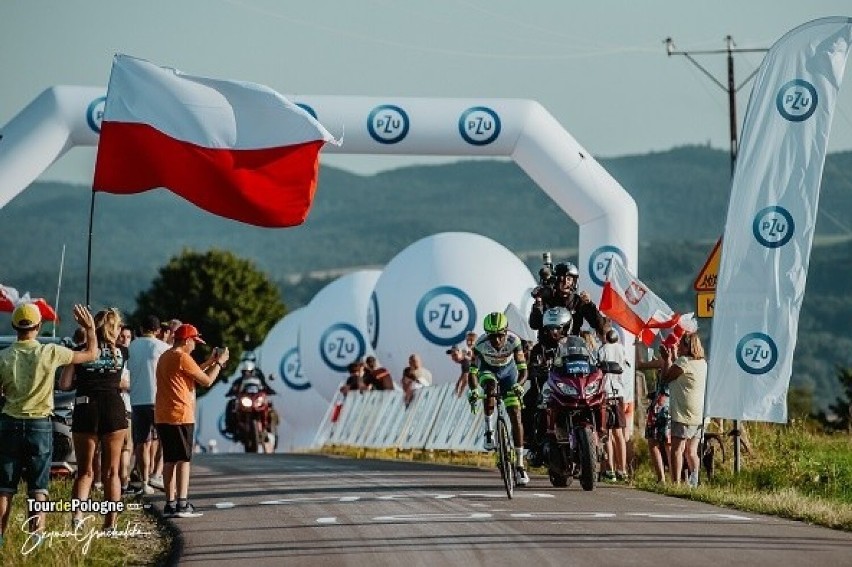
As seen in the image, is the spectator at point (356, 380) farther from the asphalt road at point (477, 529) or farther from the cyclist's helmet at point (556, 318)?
the cyclist's helmet at point (556, 318)

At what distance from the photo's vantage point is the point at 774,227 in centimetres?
1739

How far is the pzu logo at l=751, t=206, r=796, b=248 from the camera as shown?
1738cm

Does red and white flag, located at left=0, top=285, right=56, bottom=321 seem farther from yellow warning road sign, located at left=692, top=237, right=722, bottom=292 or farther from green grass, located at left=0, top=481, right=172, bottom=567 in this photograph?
green grass, located at left=0, top=481, right=172, bottom=567

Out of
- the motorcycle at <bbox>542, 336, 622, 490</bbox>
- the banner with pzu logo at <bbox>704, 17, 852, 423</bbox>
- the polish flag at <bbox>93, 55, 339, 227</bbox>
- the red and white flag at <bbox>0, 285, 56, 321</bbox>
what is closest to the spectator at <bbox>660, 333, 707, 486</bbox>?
the banner with pzu logo at <bbox>704, 17, 852, 423</bbox>

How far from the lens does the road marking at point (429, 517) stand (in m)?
14.1

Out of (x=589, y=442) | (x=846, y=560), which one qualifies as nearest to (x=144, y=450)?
(x=589, y=442)

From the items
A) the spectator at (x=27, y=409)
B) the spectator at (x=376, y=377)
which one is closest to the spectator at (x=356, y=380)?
the spectator at (x=376, y=377)

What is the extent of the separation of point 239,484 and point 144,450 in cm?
203

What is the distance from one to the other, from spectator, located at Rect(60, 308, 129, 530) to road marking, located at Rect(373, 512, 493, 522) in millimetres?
2067

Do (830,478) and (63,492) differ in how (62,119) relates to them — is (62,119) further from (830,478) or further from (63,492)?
(830,478)

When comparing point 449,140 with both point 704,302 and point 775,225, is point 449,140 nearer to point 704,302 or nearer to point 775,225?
point 704,302

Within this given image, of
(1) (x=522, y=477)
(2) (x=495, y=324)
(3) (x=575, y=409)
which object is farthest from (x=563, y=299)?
(1) (x=522, y=477)

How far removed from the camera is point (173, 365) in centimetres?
1527
